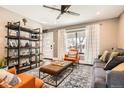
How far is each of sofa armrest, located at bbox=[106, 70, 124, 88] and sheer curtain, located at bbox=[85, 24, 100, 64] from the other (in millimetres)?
3502

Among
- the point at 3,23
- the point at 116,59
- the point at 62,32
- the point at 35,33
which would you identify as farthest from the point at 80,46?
the point at 3,23

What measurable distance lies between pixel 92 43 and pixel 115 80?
362 centimetres

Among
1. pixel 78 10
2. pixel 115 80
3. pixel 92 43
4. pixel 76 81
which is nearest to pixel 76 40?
pixel 92 43

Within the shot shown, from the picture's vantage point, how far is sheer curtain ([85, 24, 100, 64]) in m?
4.80

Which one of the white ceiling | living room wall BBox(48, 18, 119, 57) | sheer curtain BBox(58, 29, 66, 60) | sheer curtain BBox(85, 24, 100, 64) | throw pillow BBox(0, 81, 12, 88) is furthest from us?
sheer curtain BBox(58, 29, 66, 60)

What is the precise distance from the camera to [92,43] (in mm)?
4902

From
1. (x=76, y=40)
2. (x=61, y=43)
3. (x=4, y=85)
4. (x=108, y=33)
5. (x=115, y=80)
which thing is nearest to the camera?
(x=4, y=85)

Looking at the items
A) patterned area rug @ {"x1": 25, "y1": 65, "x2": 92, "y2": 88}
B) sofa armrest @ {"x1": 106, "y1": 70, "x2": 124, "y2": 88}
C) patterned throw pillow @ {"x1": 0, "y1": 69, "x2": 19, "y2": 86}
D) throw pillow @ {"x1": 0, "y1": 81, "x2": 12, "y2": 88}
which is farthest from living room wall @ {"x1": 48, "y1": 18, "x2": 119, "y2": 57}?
throw pillow @ {"x1": 0, "y1": 81, "x2": 12, "y2": 88}

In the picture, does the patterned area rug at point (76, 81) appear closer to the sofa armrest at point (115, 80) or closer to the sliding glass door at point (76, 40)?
the sofa armrest at point (115, 80)

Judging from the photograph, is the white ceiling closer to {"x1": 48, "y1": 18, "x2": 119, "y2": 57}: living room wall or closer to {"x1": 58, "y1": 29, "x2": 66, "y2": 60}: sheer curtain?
{"x1": 48, "y1": 18, "x2": 119, "y2": 57}: living room wall

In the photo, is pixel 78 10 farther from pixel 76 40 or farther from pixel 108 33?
pixel 76 40

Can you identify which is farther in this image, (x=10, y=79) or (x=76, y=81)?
(x=76, y=81)
